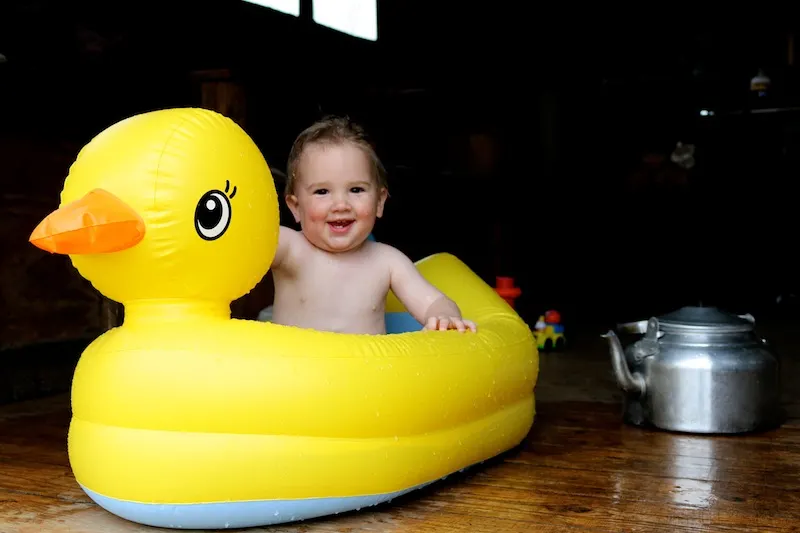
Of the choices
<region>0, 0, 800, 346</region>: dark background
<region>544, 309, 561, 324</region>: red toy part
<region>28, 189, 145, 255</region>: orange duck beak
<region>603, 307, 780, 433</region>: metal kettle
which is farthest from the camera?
<region>544, 309, 561, 324</region>: red toy part

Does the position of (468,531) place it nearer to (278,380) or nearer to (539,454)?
(278,380)

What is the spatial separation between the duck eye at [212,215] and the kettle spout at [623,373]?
44.1 inches

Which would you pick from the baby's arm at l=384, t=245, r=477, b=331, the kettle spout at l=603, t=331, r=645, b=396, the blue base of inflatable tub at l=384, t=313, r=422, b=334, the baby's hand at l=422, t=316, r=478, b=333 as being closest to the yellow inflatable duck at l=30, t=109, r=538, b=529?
the baby's hand at l=422, t=316, r=478, b=333

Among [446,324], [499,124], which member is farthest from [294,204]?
[499,124]

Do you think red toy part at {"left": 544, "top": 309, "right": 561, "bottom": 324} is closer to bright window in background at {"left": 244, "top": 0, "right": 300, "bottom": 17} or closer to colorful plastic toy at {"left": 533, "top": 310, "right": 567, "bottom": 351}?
A: colorful plastic toy at {"left": 533, "top": 310, "right": 567, "bottom": 351}

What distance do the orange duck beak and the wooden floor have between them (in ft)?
1.48

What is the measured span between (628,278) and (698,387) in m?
5.11

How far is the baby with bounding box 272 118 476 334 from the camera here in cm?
169

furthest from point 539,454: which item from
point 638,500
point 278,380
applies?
point 278,380

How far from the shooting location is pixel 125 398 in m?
A: 1.26

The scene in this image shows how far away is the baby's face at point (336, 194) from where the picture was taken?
66.2 inches

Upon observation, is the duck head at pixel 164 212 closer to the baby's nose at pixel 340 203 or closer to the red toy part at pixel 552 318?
the baby's nose at pixel 340 203

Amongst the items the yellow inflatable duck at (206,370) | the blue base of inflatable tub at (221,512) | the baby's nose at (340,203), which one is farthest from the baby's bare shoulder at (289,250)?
the blue base of inflatable tub at (221,512)

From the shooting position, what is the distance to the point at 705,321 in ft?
6.70
